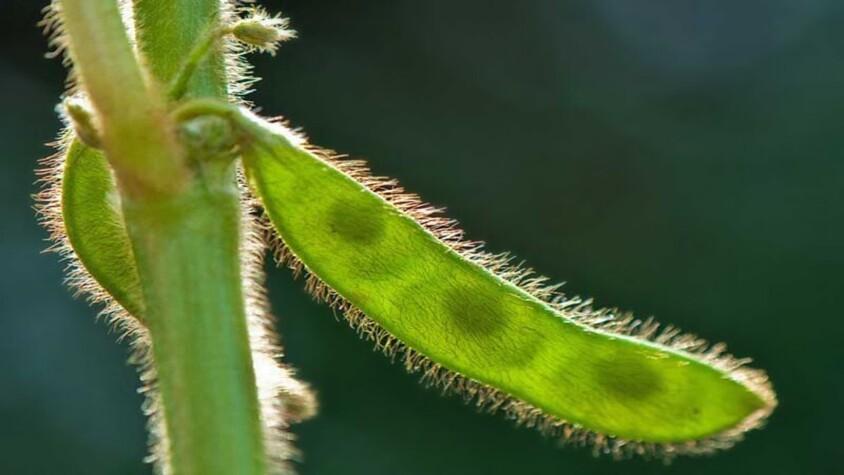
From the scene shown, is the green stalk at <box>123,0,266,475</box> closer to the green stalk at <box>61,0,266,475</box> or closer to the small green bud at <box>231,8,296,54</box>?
A: the green stalk at <box>61,0,266,475</box>

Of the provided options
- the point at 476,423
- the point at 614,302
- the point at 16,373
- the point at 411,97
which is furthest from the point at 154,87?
the point at 411,97

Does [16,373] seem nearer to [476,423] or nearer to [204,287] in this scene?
[476,423]

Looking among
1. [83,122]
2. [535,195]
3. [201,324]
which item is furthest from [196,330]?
[535,195]

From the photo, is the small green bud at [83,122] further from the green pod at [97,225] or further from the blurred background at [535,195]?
the blurred background at [535,195]

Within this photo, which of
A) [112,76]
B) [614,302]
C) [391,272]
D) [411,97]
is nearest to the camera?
[112,76]

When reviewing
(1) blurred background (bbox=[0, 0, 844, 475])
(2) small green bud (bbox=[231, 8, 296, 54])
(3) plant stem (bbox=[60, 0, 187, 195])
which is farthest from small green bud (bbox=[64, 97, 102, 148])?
(1) blurred background (bbox=[0, 0, 844, 475])

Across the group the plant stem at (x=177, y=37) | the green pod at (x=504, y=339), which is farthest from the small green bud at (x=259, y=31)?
the green pod at (x=504, y=339)
